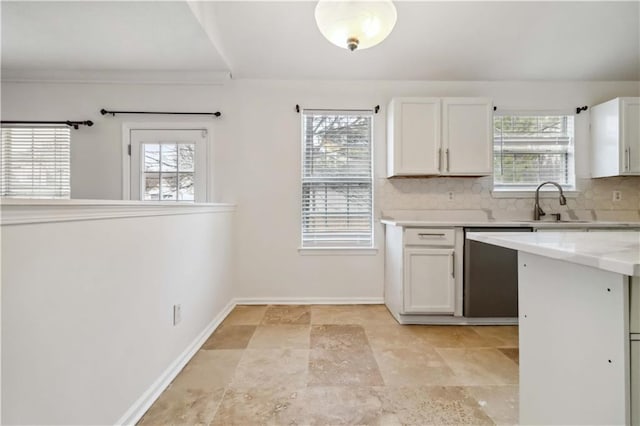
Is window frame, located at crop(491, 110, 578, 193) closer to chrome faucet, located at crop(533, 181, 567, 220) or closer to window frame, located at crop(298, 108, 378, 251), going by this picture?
chrome faucet, located at crop(533, 181, 567, 220)

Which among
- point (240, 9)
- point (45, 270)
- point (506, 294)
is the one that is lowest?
point (506, 294)

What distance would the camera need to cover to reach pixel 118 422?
1.18 m

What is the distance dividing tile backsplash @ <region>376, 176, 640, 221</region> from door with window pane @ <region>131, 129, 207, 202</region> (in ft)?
7.05

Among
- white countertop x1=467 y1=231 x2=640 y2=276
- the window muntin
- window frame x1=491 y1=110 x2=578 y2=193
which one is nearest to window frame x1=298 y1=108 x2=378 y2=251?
the window muntin

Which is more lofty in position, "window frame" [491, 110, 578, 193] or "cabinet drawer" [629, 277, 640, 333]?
"window frame" [491, 110, 578, 193]

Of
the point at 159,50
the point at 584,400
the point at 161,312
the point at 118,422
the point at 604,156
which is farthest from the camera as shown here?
the point at 604,156

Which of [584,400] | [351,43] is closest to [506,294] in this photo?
[584,400]

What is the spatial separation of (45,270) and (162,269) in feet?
2.32

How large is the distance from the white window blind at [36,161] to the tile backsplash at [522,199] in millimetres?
3593

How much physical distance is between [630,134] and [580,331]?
3.08 meters

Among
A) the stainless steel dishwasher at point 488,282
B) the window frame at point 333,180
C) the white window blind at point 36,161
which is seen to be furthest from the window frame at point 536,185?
the white window blind at point 36,161

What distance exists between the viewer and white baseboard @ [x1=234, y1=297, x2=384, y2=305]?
295cm

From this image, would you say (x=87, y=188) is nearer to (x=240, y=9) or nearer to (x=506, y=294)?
(x=240, y=9)

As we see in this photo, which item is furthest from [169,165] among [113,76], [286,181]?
[286,181]
